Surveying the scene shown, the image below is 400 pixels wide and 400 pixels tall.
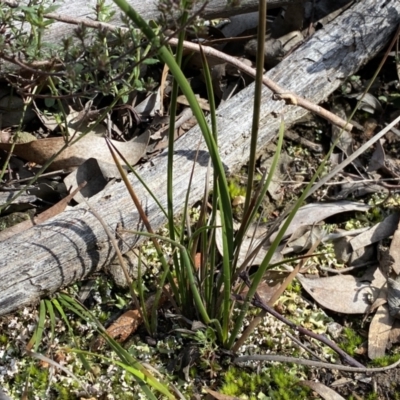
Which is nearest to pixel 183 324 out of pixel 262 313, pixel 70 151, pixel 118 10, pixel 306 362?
pixel 262 313

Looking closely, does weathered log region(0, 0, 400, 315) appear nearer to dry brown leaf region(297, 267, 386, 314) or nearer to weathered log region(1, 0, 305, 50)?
weathered log region(1, 0, 305, 50)

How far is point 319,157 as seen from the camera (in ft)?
10.9

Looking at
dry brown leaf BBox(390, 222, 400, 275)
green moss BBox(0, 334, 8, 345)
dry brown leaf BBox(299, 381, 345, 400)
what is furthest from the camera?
dry brown leaf BBox(390, 222, 400, 275)

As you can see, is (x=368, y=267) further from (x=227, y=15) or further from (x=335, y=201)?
(x=227, y=15)

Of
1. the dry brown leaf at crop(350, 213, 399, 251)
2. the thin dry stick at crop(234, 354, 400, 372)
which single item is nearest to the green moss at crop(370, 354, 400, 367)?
the thin dry stick at crop(234, 354, 400, 372)

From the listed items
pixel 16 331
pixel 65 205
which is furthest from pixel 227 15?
pixel 16 331

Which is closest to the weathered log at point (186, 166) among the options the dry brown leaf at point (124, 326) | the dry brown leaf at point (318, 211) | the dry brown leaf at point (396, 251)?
the dry brown leaf at point (124, 326)

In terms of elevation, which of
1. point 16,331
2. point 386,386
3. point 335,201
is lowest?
point 386,386

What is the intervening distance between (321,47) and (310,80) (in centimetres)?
22

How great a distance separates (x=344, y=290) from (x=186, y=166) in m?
0.84

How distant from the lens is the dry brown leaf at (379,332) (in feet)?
8.33

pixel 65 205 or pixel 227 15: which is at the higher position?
pixel 227 15

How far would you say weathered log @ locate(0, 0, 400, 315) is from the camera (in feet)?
7.87

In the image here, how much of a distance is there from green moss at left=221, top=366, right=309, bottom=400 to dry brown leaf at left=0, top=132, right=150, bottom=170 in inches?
43.9
